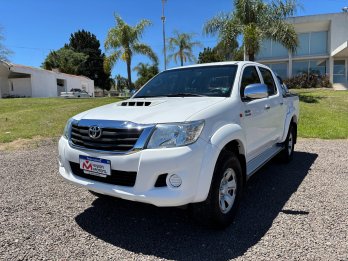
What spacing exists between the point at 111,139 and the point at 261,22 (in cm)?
1585

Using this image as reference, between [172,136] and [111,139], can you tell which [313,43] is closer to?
[172,136]

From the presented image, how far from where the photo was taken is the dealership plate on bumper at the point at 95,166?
3.22 meters

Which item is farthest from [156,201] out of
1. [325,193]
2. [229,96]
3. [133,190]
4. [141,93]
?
[325,193]

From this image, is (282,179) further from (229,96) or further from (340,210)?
(229,96)

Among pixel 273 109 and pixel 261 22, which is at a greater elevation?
pixel 261 22

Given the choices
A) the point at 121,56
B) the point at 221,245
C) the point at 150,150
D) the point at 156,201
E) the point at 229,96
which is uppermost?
the point at 121,56

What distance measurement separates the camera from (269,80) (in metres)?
5.57

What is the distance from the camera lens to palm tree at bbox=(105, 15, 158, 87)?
23.7 metres

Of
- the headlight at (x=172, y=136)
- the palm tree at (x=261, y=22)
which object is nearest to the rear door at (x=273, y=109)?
the headlight at (x=172, y=136)

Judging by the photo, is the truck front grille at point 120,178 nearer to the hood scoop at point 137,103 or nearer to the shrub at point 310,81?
the hood scoop at point 137,103

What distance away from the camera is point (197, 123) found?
3129 mm

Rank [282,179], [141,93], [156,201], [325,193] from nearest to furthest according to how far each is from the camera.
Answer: [156,201]
[325,193]
[141,93]
[282,179]

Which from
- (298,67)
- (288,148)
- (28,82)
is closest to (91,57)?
(28,82)

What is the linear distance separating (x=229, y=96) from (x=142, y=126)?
1.37 m
